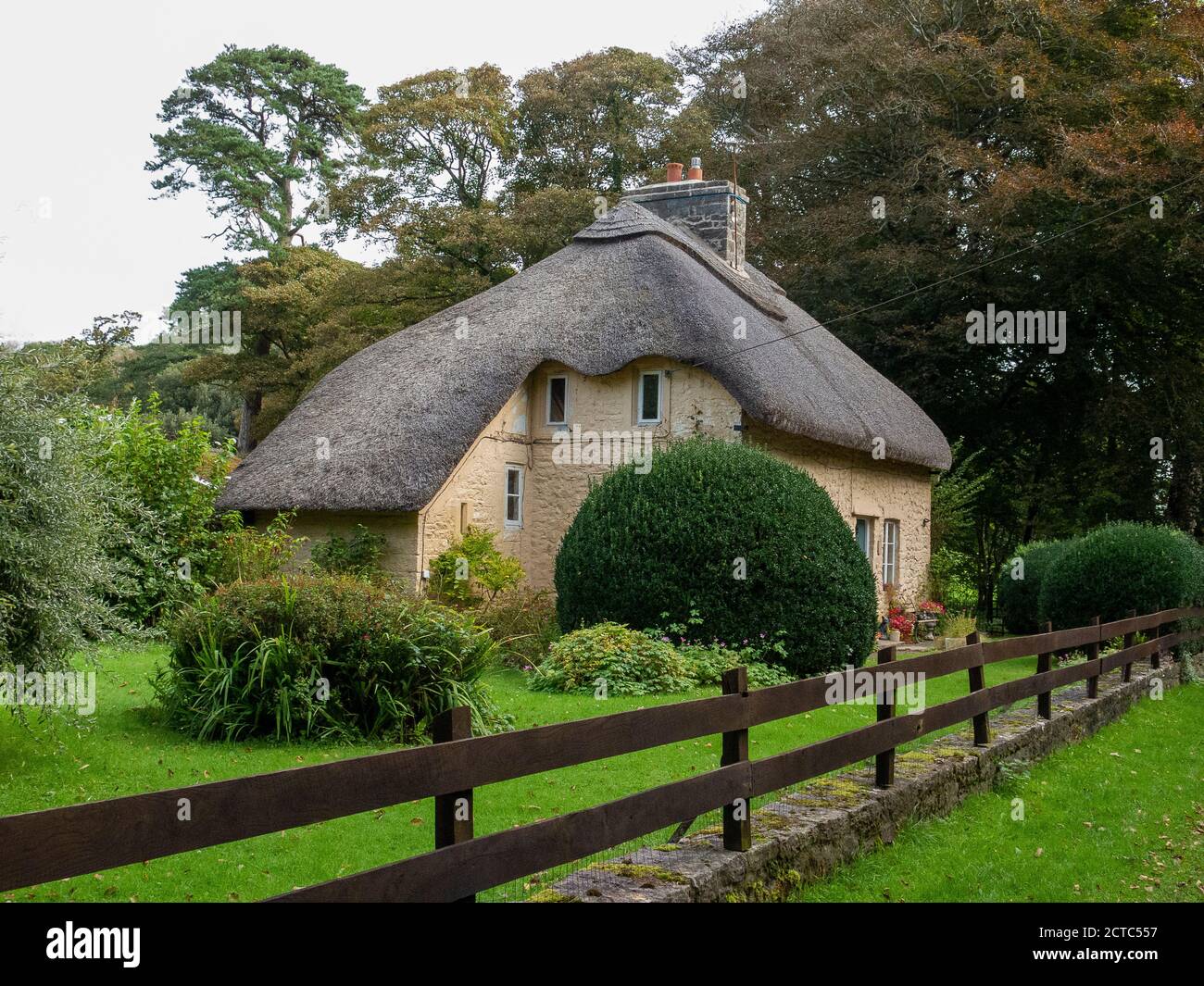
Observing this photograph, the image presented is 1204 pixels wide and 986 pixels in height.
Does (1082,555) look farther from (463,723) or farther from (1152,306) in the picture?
(463,723)

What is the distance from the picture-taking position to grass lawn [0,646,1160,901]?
199 inches

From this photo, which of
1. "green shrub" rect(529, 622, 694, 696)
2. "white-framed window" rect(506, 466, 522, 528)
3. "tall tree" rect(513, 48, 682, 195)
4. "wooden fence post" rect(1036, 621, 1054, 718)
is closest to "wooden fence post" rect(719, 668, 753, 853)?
"wooden fence post" rect(1036, 621, 1054, 718)

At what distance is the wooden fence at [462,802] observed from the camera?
265 centimetres

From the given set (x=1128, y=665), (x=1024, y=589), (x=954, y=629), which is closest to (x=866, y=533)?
(x=954, y=629)

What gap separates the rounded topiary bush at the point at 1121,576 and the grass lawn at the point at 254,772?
4991mm

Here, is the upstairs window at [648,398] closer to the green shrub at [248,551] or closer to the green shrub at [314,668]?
the green shrub at [248,551]

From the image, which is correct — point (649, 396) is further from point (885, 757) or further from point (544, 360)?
point (885, 757)

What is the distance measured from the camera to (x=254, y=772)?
22.5 ft

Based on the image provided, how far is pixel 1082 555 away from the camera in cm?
1530

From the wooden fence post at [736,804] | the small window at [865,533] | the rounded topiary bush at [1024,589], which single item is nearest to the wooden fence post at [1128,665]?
the small window at [865,533]

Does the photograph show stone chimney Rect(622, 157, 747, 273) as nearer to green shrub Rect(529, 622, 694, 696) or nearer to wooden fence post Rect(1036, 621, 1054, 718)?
green shrub Rect(529, 622, 694, 696)

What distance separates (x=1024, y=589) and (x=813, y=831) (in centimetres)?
1628
